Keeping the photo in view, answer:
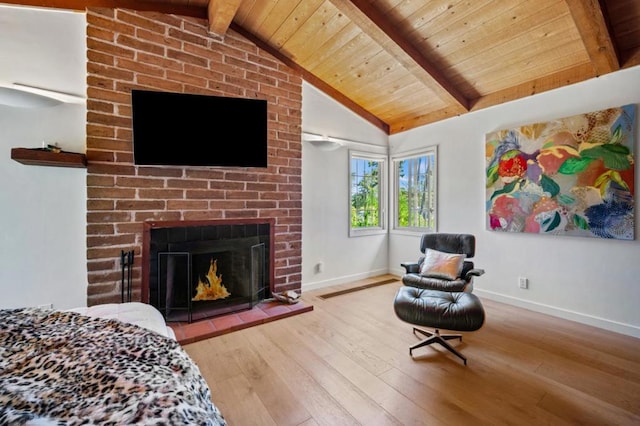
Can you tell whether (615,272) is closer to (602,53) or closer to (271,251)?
(602,53)

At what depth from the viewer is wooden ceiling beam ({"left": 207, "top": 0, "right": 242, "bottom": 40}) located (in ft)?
7.95

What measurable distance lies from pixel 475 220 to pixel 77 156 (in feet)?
13.5

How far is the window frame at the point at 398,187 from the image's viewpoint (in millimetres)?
3910

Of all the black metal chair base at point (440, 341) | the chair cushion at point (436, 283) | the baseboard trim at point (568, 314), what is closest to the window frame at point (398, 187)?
the baseboard trim at point (568, 314)

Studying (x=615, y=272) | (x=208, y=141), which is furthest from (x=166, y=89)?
(x=615, y=272)

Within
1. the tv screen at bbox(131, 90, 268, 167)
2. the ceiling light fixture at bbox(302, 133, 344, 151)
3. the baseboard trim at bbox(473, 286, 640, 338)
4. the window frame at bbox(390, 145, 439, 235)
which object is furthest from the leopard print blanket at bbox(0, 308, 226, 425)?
the window frame at bbox(390, 145, 439, 235)

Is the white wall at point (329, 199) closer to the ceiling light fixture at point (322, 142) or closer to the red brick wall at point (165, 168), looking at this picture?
the ceiling light fixture at point (322, 142)

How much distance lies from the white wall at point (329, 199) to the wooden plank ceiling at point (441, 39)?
44 centimetres

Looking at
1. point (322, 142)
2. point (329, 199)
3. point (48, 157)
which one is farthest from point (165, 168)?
point (329, 199)

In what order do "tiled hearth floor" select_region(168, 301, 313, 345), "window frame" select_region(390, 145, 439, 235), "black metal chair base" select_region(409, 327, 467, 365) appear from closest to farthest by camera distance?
"black metal chair base" select_region(409, 327, 467, 365), "tiled hearth floor" select_region(168, 301, 313, 345), "window frame" select_region(390, 145, 439, 235)

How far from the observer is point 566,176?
270 cm

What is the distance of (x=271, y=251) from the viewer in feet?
10.5

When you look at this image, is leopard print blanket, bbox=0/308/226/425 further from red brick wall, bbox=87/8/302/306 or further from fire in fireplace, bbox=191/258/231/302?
fire in fireplace, bbox=191/258/231/302

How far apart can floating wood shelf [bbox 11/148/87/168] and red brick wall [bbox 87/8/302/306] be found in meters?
0.16
